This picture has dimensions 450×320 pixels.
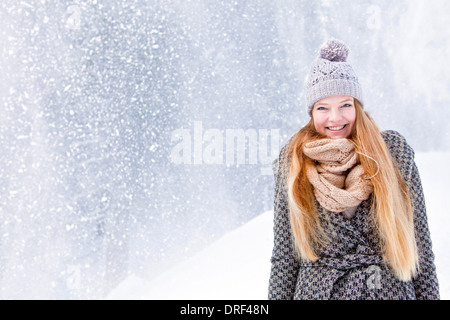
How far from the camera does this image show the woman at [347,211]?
0.94 metres

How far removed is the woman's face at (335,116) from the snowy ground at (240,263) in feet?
3.90

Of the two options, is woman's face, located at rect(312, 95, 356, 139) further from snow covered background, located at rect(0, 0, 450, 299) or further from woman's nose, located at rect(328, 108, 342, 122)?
snow covered background, located at rect(0, 0, 450, 299)

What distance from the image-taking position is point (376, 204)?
0.98m

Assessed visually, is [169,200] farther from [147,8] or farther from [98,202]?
[147,8]

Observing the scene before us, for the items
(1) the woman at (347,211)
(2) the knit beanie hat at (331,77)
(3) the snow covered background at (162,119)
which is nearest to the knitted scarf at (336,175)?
(1) the woman at (347,211)

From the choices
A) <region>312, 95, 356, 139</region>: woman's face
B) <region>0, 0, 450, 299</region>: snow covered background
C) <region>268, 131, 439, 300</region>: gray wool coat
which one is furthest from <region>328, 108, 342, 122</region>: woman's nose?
<region>0, 0, 450, 299</region>: snow covered background

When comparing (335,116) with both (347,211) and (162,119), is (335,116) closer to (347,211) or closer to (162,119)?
(347,211)

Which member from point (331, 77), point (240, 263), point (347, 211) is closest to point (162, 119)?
point (240, 263)

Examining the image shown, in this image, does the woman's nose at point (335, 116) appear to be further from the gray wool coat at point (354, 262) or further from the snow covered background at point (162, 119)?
the snow covered background at point (162, 119)

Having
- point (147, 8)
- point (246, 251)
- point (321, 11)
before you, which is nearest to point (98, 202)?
point (246, 251)

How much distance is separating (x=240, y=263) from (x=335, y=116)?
152cm

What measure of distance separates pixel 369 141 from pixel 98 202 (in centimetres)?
199
